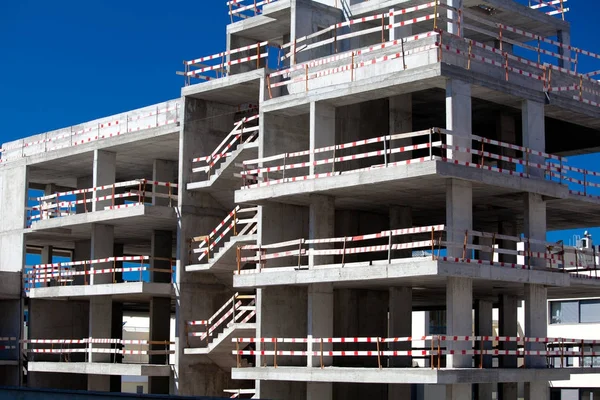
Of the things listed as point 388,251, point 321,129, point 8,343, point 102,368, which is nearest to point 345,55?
point 321,129

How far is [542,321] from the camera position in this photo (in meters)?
32.4

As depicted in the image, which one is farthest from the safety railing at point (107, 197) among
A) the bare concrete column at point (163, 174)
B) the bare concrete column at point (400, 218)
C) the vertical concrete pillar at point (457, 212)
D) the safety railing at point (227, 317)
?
the vertical concrete pillar at point (457, 212)

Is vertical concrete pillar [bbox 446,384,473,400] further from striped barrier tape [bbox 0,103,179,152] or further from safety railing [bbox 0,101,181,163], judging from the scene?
striped barrier tape [bbox 0,103,179,152]

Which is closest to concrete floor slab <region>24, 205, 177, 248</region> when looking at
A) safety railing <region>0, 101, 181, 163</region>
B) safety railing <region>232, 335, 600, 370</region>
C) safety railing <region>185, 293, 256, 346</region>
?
safety railing <region>0, 101, 181, 163</region>

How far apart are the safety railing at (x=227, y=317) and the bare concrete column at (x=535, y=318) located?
885 cm

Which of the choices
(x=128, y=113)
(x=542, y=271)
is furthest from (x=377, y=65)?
(x=128, y=113)

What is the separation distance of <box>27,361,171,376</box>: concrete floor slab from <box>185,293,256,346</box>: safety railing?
1631 mm

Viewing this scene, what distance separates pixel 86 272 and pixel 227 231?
6893mm

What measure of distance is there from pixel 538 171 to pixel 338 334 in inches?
337

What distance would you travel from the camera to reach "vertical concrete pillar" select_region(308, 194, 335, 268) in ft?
108

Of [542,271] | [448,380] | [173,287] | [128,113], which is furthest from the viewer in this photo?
[128,113]

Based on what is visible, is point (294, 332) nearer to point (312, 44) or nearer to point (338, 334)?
point (338, 334)

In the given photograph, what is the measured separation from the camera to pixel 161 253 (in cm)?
4303

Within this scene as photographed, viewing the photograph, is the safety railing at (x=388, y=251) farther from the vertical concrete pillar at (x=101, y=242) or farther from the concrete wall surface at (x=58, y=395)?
the concrete wall surface at (x=58, y=395)
